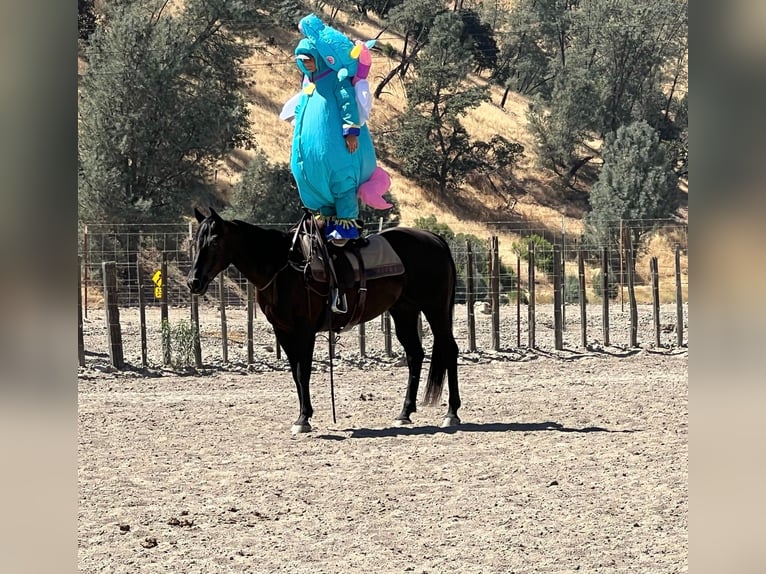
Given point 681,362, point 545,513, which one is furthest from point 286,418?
point 681,362

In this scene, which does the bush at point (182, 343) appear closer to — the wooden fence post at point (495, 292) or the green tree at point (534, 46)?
the wooden fence post at point (495, 292)

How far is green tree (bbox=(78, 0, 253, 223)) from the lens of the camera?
29531mm

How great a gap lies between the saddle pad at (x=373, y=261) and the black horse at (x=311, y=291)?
8 cm

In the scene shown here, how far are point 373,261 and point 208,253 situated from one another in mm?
1386

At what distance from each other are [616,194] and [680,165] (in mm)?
5955

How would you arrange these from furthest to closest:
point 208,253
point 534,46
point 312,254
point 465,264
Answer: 1. point 534,46
2. point 465,264
3. point 312,254
4. point 208,253

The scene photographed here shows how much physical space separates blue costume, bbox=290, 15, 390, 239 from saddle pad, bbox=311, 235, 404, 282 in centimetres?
18

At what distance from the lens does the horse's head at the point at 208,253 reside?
26.1ft

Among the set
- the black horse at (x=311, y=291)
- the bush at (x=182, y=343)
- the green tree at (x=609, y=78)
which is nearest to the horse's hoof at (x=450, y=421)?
the black horse at (x=311, y=291)

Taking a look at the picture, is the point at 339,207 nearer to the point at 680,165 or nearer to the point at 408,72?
the point at 680,165

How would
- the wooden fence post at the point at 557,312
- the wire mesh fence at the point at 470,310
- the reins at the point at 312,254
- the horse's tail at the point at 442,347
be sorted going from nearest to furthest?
the reins at the point at 312,254, the horse's tail at the point at 442,347, the wire mesh fence at the point at 470,310, the wooden fence post at the point at 557,312

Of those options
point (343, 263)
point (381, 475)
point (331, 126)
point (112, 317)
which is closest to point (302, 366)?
point (343, 263)

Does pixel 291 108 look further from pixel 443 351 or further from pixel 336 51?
pixel 443 351

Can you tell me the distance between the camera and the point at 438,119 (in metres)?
39.1
